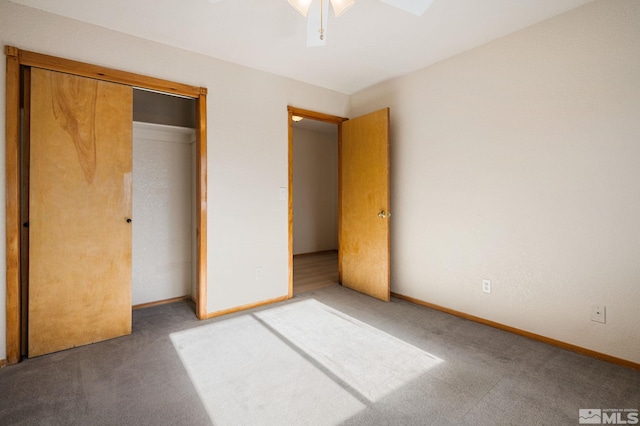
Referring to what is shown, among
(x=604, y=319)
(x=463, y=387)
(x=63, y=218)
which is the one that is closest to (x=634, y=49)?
(x=604, y=319)

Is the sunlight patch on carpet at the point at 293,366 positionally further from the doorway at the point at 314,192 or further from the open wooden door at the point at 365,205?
the doorway at the point at 314,192

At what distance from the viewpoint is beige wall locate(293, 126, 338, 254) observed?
6.18 metres

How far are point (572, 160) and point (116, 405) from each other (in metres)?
3.30

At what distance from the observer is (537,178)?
94.0 inches

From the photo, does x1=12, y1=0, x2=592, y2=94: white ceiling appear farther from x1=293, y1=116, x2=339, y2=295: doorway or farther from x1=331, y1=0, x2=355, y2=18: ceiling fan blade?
x1=293, y1=116, x2=339, y2=295: doorway

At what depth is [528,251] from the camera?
246 cm

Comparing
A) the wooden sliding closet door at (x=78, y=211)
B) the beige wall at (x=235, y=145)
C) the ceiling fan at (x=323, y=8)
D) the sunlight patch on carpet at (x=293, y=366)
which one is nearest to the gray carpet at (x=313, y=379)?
the sunlight patch on carpet at (x=293, y=366)

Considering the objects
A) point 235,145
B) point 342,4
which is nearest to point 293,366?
point 235,145

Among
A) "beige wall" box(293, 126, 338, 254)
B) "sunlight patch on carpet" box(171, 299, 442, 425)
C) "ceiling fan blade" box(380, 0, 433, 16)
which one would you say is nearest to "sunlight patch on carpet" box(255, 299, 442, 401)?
"sunlight patch on carpet" box(171, 299, 442, 425)

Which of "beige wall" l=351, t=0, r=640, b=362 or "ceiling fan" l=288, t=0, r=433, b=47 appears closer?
"ceiling fan" l=288, t=0, r=433, b=47

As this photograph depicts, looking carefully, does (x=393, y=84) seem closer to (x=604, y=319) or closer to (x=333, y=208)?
(x=604, y=319)

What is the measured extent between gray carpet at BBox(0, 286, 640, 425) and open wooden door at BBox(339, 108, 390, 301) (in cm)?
87

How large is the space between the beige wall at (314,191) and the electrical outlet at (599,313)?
15.2ft

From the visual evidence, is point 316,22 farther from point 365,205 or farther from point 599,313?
point 599,313
